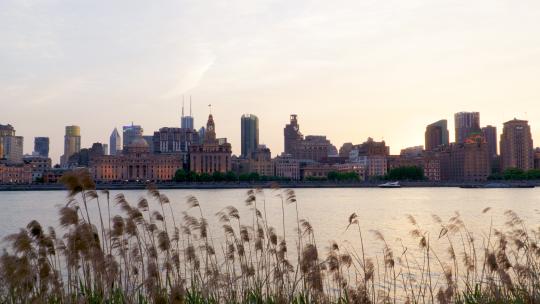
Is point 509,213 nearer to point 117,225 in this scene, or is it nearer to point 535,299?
point 535,299

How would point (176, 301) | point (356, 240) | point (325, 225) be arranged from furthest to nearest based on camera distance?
point (325, 225) → point (356, 240) → point (176, 301)

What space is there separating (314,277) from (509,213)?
637 cm

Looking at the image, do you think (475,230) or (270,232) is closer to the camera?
(270,232)

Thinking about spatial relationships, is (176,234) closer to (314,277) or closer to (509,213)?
(314,277)

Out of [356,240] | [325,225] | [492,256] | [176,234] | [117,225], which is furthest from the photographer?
[325,225]

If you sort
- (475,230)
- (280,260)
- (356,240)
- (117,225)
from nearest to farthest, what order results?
(117,225)
(280,260)
(356,240)
(475,230)

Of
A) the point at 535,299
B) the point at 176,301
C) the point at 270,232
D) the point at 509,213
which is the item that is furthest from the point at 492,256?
the point at 176,301

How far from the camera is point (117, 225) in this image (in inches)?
406

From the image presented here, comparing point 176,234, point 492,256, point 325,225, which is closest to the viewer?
→ point 492,256

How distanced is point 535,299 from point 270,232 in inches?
203

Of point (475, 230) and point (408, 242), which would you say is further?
point (475, 230)

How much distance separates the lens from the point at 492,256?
451 inches

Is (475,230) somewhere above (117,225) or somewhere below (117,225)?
below

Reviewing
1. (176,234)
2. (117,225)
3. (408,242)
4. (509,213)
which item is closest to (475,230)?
(408,242)
